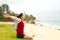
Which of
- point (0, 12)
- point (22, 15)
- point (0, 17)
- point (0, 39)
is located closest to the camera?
point (22, 15)

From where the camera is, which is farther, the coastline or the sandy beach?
the coastline

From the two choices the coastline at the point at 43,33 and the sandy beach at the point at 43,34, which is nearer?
the sandy beach at the point at 43,34

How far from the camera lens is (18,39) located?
12719mm

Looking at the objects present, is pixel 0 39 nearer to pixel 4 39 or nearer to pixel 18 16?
pixel 4 39

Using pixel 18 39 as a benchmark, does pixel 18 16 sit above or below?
above

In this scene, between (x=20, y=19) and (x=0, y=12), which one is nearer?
(x=20, y=19)

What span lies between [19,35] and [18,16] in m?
0.96

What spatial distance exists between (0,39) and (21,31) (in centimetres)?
155

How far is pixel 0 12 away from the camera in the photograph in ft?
178

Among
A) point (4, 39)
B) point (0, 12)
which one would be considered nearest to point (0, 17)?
point (0, 12)

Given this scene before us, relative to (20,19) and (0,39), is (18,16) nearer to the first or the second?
(20,19)

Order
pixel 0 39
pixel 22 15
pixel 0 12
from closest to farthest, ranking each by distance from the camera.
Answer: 1. pixel 22 15
2. pixel 0 39
3. pixel 0 12

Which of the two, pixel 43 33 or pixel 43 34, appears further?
pixel 43 33

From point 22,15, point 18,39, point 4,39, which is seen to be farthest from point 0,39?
point 22,15
